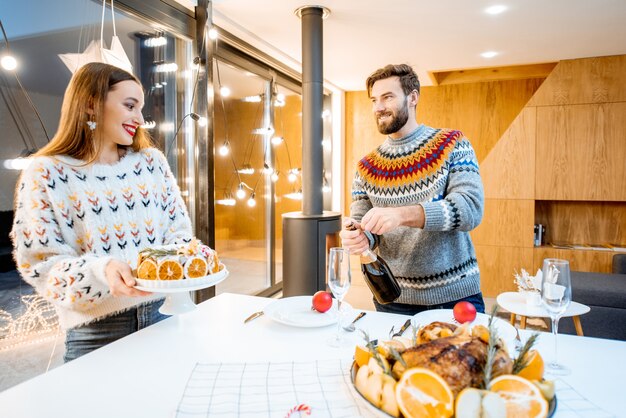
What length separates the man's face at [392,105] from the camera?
1721 millimetres

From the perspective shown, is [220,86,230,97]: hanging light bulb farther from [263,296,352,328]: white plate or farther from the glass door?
[263,296,352,328]: white plate

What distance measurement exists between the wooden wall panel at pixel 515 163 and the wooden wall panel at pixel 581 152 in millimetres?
80

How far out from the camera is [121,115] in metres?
1.37

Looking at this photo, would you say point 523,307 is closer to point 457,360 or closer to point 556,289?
point 556,289

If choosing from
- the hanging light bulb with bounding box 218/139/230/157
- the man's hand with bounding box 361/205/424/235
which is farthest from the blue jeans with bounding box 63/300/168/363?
the hanging light bulb with bounding box 218/139/230/157

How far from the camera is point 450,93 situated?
541 cm

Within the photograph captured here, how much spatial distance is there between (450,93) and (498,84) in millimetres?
566

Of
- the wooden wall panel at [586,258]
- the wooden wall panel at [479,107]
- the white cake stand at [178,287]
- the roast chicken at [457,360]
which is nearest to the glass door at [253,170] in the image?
the wooden wall panel at [479,107]

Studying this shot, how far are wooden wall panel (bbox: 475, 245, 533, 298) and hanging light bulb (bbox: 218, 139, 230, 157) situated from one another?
2874 mm

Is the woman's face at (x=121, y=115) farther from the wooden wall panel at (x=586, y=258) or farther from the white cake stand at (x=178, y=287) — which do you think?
the wooden wall panel at (x=586, y=258)

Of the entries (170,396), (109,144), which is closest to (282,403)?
(170,396)

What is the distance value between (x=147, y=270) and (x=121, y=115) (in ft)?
1.86

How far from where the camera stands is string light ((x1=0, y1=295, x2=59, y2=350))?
6.08ft

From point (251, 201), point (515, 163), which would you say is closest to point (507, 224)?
point (515, 163)
